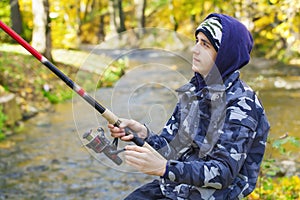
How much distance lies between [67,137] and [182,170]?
250 inches

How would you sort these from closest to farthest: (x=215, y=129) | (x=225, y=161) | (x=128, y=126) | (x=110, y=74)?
(x=225, y=161) < (x=215, y=129) < (x=128, y=126) < (x=110, y=74)

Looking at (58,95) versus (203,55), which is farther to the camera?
(58,95)

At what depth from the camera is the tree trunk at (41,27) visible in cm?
1333

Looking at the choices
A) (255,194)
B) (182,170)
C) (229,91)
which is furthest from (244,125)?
(255,194)

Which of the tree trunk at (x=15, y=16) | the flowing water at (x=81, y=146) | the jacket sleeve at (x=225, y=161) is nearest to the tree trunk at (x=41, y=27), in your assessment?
the tree trunk at (x=15, y=16)

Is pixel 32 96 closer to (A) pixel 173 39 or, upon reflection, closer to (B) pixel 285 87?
(B) pixel 285 87

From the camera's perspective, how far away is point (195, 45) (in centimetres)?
235

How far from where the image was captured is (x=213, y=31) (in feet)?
7.42

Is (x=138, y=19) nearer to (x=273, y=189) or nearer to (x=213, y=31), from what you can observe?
(x=273, y=189)

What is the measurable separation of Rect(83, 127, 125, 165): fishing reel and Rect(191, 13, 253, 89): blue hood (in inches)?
22.6

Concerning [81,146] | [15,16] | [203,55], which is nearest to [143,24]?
[15,16]

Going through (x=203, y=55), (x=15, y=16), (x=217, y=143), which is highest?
(x=203, y=55)

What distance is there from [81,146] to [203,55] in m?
5.47

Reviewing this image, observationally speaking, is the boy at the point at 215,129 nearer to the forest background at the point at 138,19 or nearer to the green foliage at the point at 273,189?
the green foliage at the point at 273,189
